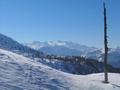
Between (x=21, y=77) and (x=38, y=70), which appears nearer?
(x=21, y=77)

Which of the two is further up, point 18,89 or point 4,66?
point 4,66

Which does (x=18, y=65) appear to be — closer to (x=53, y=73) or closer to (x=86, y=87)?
(x=53, y=73)

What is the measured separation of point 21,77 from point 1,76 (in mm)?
2362

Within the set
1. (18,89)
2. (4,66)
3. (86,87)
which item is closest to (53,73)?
(86,87)

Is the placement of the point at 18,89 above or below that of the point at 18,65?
below

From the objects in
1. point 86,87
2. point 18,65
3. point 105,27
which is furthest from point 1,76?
point 105,27

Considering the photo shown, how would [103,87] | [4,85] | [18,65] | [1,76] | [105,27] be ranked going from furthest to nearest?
1. [105,27]
2. [103,87]
3. [18,65]
4. [1,76]
5. [4,85]

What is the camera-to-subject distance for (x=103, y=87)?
34469 mm

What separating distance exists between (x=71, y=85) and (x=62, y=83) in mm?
1164

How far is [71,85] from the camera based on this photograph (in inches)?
1256

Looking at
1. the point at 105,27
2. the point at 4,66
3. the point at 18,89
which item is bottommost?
the point at 18,89

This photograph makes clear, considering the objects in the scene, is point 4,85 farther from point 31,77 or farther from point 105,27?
point 105,27

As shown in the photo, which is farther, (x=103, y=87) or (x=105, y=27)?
(x=105, y=27)

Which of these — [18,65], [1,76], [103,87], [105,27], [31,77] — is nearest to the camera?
[1,76]
